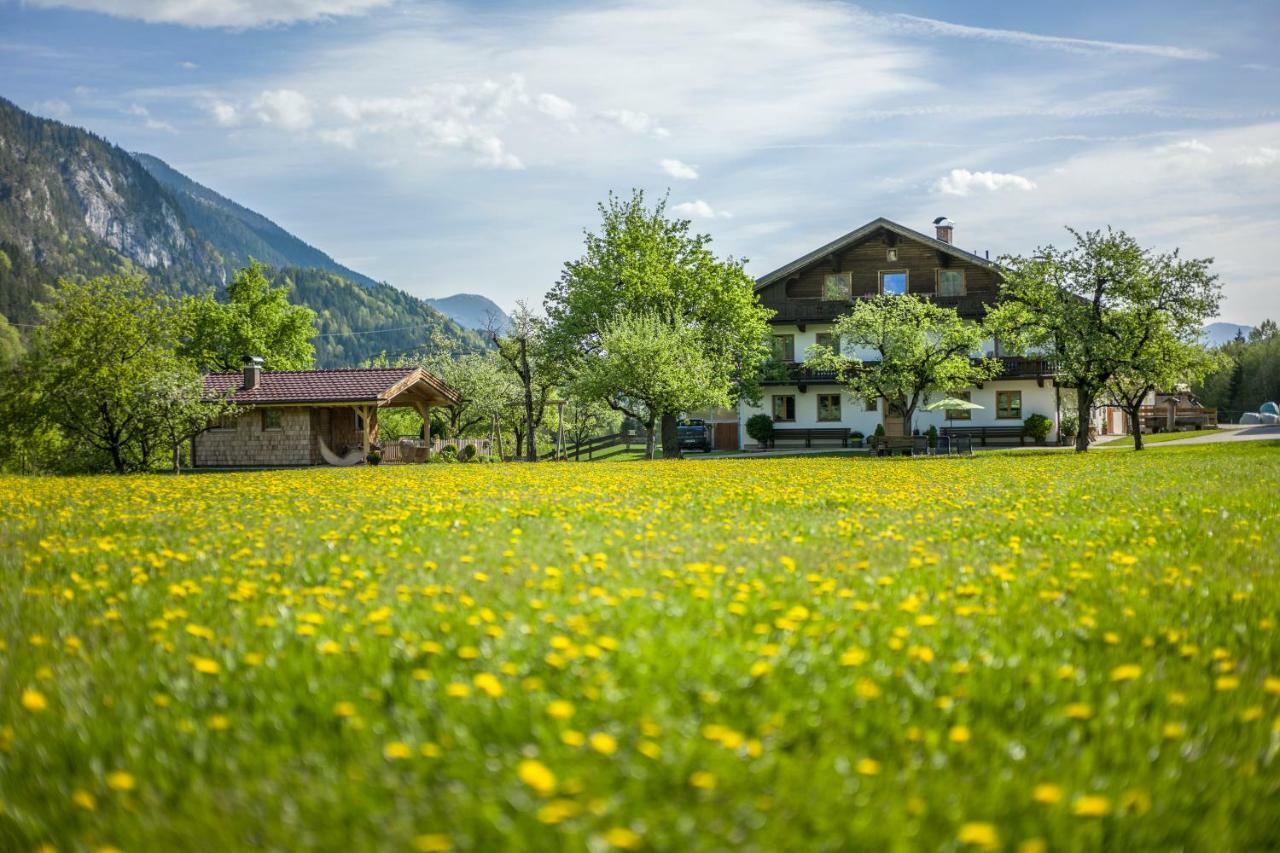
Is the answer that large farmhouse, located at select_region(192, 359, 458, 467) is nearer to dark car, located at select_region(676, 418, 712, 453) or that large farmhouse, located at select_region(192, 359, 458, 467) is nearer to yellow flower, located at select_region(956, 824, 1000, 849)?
dark car, located at select_region(676, 418, 712, 453)

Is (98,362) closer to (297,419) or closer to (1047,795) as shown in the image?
(297,419)

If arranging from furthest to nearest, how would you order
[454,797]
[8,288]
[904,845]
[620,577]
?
1. [8,288]
2. [620,577]
3. [454,797]
4. [904,845]

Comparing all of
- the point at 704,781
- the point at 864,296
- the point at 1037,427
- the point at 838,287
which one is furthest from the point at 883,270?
the point at 704,781

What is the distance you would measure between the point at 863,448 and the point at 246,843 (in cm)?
4922

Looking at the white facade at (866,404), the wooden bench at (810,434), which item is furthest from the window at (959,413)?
the wooden bench at (810,434)

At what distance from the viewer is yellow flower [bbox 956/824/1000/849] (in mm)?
2547

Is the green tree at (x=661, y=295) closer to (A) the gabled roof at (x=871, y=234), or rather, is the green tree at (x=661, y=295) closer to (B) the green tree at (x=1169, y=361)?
(A) the gabled roof at (x=871, y=234)

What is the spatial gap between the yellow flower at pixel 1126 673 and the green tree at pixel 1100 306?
33614 millimetres

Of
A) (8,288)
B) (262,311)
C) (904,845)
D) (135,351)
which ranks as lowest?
(904,845)

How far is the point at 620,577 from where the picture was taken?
5953mm

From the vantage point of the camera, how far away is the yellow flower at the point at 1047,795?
2.85m

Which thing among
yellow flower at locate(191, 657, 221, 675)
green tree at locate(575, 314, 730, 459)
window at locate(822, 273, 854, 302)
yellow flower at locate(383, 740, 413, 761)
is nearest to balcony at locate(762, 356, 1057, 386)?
window at locate(822, 273, 854, 302)

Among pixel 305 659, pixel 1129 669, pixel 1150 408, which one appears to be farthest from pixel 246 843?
pixel 1150 408

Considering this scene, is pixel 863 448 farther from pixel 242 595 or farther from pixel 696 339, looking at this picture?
pixel 242 595
